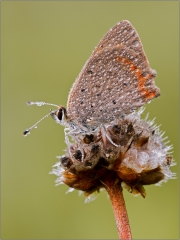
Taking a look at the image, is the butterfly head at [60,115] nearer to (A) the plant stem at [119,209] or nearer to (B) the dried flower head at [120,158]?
(B) the dried flower head at [120,158]

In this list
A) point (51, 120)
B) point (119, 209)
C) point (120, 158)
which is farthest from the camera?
point (51, 120)

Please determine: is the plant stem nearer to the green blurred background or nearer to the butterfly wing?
the butterfly wing

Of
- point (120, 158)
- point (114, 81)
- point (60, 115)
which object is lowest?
point (120, 158)

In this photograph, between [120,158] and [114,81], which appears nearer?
[120,158]

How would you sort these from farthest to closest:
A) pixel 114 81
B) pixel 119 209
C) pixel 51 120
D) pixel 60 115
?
pixel 51 120, pixel 114 81, pixel 60 115, pixel 119 209

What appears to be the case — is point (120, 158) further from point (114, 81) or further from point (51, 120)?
point (51, 120)

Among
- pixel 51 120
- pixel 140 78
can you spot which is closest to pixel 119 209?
pixel 140 78
